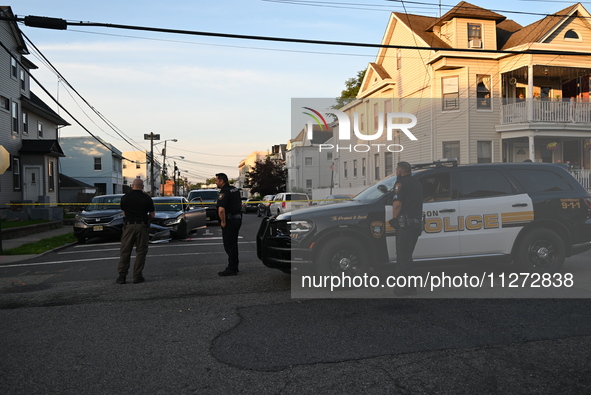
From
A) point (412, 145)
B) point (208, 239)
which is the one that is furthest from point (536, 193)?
point (412, 145)

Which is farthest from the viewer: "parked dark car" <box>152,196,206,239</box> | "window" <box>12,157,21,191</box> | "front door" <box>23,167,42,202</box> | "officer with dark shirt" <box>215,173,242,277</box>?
"front door" <box>23,167,42,202</box>

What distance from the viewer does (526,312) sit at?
610 centimetres

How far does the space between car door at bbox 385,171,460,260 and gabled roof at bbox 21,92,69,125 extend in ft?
94.8

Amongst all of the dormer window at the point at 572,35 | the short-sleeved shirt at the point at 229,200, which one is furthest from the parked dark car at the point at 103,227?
the dormer window at the point at 572,35

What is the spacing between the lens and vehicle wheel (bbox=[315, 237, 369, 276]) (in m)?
7.36

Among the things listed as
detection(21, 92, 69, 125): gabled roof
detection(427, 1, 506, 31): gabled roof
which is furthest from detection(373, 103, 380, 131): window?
detection(21, 92, 69, 125): gabled roof

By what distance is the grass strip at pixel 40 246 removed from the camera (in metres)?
14.1

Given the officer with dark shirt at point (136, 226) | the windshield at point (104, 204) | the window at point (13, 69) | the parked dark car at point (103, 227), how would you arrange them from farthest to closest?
1. the window at point (13, 69)
2. the windshield at point (104, 204)
3. the parked dark car at point (103, 227)
4. the officer with dark shirt at point (136, 226)

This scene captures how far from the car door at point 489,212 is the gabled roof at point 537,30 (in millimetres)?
20370

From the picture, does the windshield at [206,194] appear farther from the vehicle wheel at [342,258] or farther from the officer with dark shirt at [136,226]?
the vehicle wheel at [342,258]

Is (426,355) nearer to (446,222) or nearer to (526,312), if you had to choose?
(526,312)

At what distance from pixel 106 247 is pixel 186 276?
7143 mm

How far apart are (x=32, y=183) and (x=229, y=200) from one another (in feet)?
82.3

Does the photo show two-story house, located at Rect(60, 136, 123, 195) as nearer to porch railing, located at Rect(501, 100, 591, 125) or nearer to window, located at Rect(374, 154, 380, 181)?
window, located at Rect(374, 154, 380, 181)
